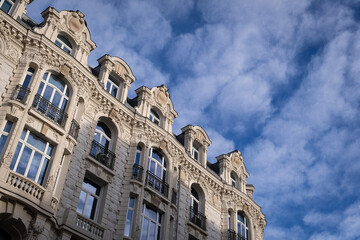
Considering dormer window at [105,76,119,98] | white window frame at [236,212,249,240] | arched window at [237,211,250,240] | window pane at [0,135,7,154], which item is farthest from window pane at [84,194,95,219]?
arched window at [237,211,250,240]

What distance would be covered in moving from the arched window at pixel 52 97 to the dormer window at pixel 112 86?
4028 millimetres

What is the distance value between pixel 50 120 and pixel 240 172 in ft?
57.7

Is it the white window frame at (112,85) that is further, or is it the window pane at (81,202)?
the white window frame at (112,85)

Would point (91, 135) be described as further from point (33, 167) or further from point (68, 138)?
point (33, 167)

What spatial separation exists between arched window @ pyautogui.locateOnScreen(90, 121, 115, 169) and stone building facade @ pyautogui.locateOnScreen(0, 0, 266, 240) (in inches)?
2.3

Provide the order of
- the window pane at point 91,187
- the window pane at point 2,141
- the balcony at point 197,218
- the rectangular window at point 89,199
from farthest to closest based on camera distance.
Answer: the balcony at point 197,218
the window pane at point 91,187
the rectangular window at point 89,199
the window pane at point 2,141

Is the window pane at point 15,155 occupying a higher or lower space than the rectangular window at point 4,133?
lower

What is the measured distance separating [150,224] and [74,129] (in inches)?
251

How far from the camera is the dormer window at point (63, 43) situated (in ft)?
72.0

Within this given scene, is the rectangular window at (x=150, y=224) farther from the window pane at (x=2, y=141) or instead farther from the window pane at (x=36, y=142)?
the window pane at (x=2, y=141)

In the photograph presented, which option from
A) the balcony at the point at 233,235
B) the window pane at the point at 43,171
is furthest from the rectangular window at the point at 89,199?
the balcony at the point at 233,235

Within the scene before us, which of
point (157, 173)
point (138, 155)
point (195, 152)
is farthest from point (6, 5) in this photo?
Answer: point (195, 152)

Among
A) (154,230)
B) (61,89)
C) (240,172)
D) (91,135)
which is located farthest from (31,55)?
(240,172)

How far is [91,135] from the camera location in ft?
69.4
